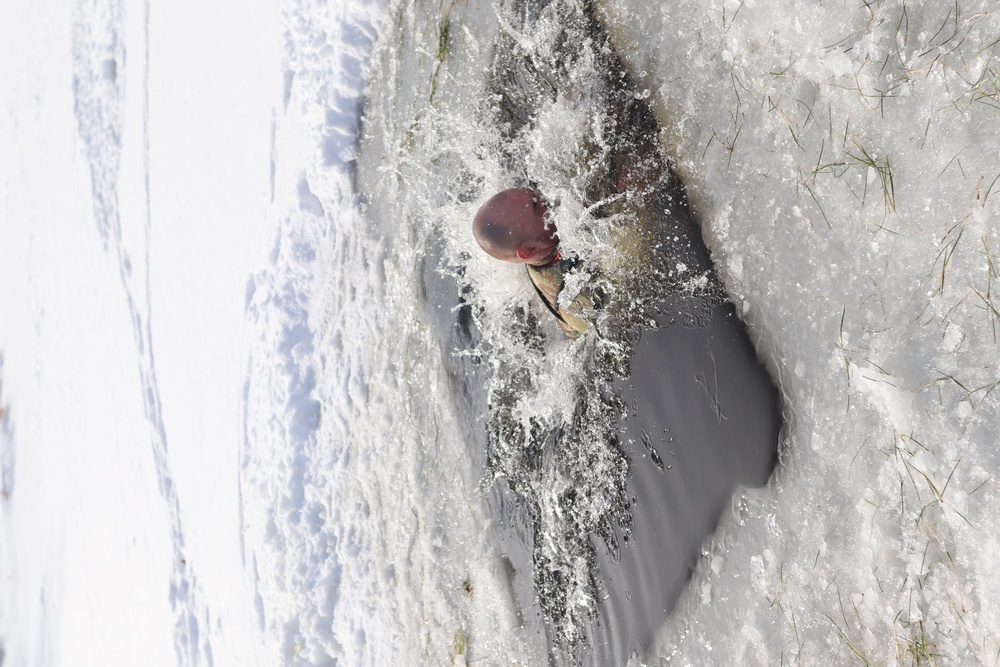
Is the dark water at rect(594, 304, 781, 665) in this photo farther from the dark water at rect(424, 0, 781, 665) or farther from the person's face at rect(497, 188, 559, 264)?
the person's face at rect(497, 188, 559, 264)

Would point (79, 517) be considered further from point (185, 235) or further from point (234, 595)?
point (185, 235)

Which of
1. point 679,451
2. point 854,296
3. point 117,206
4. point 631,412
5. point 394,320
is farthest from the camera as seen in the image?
point 117,206

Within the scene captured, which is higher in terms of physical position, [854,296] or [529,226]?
[529,226]

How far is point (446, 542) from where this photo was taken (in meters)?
3.85

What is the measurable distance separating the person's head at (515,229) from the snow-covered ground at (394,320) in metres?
0.28

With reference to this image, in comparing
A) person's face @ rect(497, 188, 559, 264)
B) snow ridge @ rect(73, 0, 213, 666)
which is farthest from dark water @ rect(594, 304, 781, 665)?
snow ridge @ rect(73, 0, 213, 666)

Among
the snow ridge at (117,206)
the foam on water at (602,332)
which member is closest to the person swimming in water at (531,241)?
the foam on water at (602,332)

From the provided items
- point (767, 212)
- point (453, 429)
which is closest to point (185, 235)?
point (453, 429)

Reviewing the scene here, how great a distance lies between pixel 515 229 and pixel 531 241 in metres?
0.10

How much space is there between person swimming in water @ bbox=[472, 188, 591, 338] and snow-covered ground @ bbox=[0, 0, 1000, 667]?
194 millimetres

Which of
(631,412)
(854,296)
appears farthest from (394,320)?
(854,296)

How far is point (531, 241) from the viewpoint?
295cm

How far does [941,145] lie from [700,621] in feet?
7.52

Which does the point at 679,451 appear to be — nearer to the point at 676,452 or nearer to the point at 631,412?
the point at 676,452
